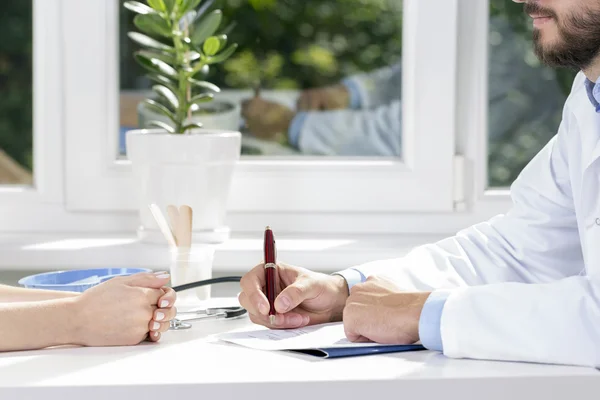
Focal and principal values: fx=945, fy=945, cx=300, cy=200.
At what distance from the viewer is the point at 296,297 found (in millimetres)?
1245

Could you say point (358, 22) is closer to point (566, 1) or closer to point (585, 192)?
point (566, 1)

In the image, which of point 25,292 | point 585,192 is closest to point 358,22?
point 585,192

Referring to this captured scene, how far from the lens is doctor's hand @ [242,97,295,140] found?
202 cm

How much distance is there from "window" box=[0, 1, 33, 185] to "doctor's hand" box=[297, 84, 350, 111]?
59cm

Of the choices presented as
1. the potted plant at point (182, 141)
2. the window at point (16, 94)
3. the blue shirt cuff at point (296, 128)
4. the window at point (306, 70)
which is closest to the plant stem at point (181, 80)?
the potted plant at point (182, 141)

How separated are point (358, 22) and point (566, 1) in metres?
0.71

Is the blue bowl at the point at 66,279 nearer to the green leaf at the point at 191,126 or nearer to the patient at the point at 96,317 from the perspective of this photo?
the patient at the point at 96,317

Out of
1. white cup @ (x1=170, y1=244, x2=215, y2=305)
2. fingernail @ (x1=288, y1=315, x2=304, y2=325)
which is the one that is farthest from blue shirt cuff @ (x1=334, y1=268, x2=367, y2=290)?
white cup @ (x1=170, y1=244, x2=215, y2=305)

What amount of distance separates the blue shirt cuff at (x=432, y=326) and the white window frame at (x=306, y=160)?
89 centimetres

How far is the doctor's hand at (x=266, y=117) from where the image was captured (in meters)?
2.02

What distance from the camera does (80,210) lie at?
2000mm

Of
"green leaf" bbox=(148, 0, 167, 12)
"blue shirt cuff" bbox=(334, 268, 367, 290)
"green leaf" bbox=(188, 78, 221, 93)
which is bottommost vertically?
"blue shirt cuff" bbox=(334, 268, 367, 290)

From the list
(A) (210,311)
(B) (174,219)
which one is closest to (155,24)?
(B) (174,219)

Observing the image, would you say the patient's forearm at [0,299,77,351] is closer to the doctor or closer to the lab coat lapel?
the doctor
